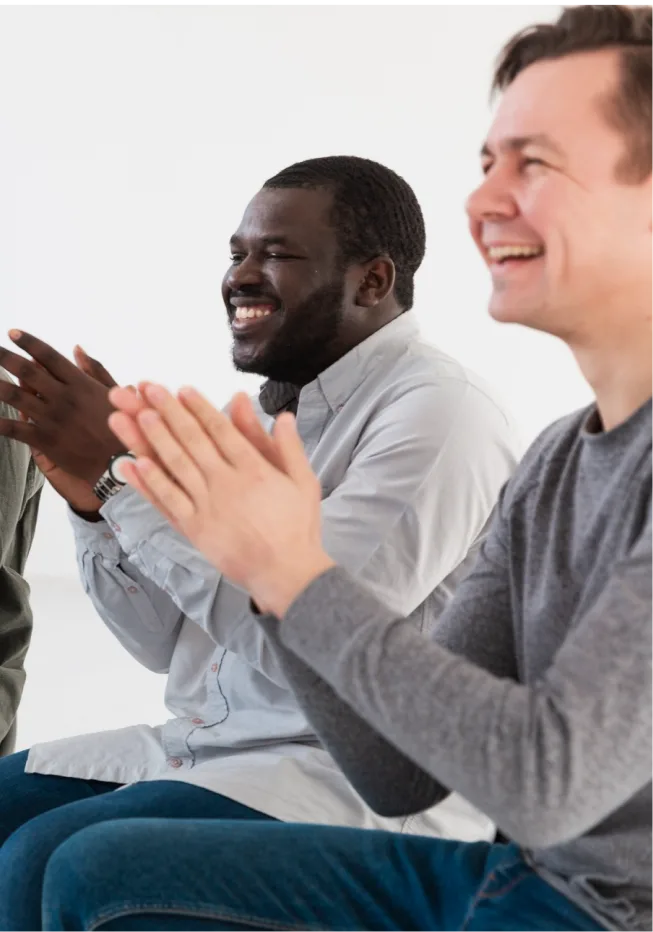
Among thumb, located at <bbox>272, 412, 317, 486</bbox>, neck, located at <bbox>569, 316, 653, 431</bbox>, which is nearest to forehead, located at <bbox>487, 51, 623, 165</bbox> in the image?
neck, located at <bbox>569, 316, 653, 431</bbox>

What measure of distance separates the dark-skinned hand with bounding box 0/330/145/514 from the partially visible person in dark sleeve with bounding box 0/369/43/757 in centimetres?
40

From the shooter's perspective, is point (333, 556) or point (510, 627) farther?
point (333, 556)

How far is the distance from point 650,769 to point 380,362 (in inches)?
38.1

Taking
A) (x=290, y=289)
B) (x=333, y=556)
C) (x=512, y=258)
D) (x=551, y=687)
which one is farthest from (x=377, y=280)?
(x=551, y=687)

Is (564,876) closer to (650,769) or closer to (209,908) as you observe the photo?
(650,769)

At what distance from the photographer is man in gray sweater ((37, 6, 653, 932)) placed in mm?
856

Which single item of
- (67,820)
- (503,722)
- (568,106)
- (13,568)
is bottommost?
(67,820)

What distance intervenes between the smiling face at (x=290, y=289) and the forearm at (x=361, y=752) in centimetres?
80

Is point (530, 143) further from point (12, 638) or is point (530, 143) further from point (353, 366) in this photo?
point (12, 638)

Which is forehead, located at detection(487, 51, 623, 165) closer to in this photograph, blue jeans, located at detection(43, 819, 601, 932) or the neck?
the neck

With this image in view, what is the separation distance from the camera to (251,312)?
1.85 meters

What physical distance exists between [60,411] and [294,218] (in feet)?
1.71

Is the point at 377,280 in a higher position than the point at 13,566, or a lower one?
higher

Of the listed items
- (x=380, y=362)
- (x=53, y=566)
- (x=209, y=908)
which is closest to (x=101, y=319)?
(x=53, y=566)
